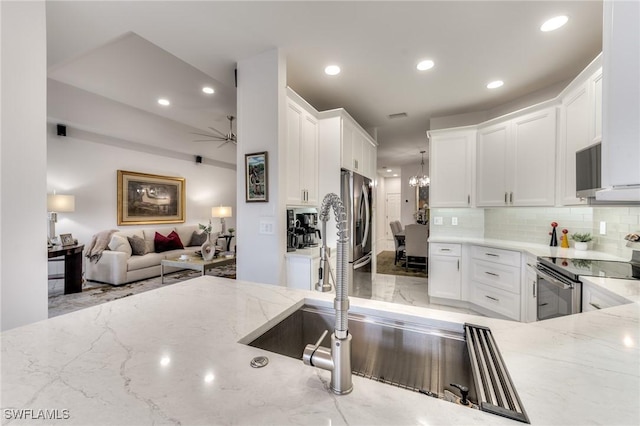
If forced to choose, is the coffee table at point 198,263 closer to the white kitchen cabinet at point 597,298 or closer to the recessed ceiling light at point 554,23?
the white kitchen cabinet at point 597,298

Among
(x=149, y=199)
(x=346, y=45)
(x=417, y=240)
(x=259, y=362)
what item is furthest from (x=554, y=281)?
(x=149, y=199)

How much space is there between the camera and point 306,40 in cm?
226

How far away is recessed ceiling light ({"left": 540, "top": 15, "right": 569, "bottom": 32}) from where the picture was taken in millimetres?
2002

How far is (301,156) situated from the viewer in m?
2.83

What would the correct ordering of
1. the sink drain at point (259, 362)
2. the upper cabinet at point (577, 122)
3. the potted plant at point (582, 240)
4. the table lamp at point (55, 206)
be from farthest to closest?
1. the table lamp at point (55, 206)
2. the potted plant at point (582, 240)
3. the upper cabinet at point (577, 122)
4. the sink drain at point (259, 362)

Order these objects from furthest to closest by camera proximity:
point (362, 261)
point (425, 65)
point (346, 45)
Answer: point (362, 261) < point (425, 65) < point (346, 45)

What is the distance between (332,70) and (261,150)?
1176 mm

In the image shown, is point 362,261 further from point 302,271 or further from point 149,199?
point 149,199

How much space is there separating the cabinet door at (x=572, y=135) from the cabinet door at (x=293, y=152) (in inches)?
99.4

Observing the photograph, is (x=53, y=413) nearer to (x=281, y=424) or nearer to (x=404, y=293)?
(x=281, y=424)

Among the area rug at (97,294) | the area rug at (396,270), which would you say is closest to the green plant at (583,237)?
the area rug at (396,270)

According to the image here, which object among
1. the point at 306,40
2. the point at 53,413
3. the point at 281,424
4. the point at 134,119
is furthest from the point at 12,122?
the point at 134,119

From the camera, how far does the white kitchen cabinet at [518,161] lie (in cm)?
277

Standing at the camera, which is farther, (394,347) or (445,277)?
(445,277)
